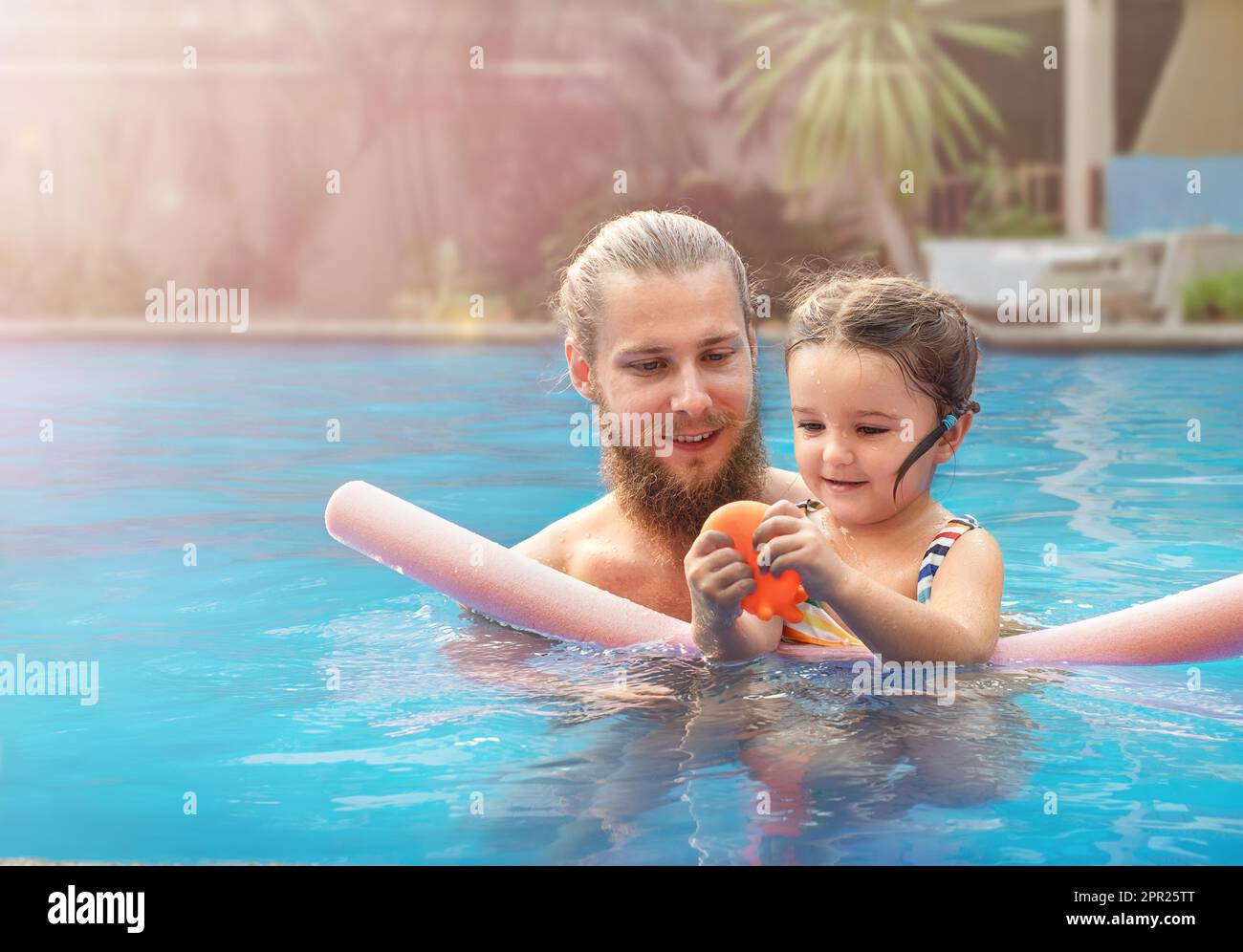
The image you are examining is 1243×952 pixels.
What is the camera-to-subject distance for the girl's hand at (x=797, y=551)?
127 inches

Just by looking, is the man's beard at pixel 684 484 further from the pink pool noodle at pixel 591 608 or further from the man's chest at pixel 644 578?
the pink pool noodle at pixel 591 608

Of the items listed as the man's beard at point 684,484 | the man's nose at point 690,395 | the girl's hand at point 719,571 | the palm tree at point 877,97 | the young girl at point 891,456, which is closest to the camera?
the girl's hand at point 719,571

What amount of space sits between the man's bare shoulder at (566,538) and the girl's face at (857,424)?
1125mm

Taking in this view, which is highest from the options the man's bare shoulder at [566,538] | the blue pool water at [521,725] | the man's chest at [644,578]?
the man's bare shoulder at [566,538]

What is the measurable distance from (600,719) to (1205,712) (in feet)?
5.09

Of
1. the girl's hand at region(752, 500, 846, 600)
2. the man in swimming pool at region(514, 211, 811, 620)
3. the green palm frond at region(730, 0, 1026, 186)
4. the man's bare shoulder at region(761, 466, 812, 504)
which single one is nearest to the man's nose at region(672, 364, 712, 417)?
the man in swimming pool at region(514, 211, 811, 620)

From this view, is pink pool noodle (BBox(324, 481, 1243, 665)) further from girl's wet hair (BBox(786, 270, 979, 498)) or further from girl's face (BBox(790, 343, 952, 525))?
girl's wet hair (BBox(786, 270, 979, 498))

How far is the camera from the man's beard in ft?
14.4

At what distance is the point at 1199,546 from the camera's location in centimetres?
651

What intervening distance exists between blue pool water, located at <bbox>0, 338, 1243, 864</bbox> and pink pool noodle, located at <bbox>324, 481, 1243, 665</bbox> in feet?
0.26

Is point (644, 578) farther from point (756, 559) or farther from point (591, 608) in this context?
point (756, 559)

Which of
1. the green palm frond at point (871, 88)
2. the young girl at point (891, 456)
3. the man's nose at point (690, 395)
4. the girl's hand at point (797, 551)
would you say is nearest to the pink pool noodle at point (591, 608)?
the young girl at point (891, 456)

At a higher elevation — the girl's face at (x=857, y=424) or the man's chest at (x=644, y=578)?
the girl's face at (x=857, y=424)
